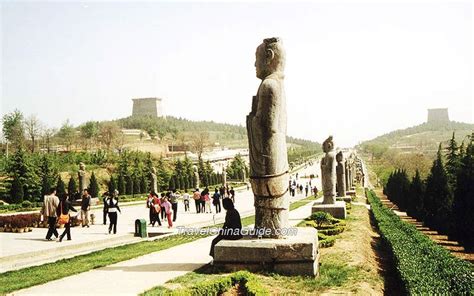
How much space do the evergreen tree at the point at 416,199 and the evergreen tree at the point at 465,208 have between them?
7.83m

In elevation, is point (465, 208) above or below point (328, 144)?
below

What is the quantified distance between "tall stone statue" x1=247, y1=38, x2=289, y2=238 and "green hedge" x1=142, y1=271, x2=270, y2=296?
131 centimetres

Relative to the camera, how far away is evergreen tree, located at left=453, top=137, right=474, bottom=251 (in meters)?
16.9

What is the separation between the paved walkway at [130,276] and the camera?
24.1ft

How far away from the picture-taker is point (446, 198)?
2228 cm

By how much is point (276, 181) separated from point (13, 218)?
15592 millimetres

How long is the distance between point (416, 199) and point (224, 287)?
2388 cm

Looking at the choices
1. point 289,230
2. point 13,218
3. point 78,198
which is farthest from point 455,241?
point 78,198

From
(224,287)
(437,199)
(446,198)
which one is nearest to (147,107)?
(437,199)

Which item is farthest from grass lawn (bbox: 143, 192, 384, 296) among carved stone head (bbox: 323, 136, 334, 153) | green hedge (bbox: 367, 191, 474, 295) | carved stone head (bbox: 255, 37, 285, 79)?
carved stone head (bbox: 323, 136, 334, 153)

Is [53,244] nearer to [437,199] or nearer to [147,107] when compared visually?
[437,199]

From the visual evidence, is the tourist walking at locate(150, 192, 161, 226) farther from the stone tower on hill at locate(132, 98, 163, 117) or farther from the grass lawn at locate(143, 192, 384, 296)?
the stone tower on hill at locate(132, 98, 163, 117)

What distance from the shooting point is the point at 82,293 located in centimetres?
719

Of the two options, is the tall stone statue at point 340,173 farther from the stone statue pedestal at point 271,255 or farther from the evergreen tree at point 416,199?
the stone statue pedestal at point 271,255
